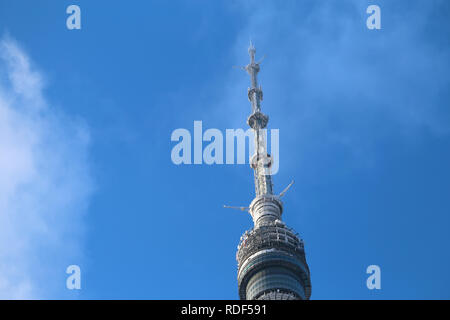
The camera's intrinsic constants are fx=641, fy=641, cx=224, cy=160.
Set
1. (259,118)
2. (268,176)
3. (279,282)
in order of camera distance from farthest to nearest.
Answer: (259,118)
(268,176)
(279,282)

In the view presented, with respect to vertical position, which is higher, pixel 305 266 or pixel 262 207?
pixel 262 207

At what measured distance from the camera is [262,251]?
12688 cm

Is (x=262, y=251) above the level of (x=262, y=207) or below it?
below
